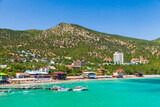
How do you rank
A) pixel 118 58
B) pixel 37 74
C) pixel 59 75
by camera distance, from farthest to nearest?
pixel 118 58 < pixel 37 74 < pixel 59 75

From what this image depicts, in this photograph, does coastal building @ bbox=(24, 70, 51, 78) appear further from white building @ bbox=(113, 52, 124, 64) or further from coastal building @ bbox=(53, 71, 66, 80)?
white building @ bbox=(113, 52, 124, 64)

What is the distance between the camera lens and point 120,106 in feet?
153

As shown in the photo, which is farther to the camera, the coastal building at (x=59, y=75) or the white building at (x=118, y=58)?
the white building at (x=118, y=58)

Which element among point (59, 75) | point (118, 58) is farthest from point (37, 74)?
point (118, 58)

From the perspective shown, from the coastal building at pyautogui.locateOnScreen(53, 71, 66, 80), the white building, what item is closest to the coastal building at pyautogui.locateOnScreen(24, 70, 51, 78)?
the coastal building at pyautogui.locateOnScreen(53, 71, 66, 80)

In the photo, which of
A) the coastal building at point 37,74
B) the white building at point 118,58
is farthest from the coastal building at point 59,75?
the white building at point 118,58

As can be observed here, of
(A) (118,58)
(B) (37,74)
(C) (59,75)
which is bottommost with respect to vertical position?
(C) (59,75)

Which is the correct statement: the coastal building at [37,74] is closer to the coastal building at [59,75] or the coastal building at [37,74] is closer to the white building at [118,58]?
the coastal building at [59,75]

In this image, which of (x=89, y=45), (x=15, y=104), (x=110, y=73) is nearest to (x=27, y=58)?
(x=110, y=73)

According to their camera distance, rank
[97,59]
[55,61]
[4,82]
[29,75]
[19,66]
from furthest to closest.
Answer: [97,59] → [55,61] → [19,66] → [29,75] → [4,82]

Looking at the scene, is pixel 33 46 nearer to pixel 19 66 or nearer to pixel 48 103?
pixel 19 66

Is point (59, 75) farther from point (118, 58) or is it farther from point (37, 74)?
point (118, 58)

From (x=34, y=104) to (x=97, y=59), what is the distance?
5102 inches

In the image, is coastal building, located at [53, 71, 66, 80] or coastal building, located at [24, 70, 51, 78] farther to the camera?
coastal building, located at [53, 71, 66, 80]
